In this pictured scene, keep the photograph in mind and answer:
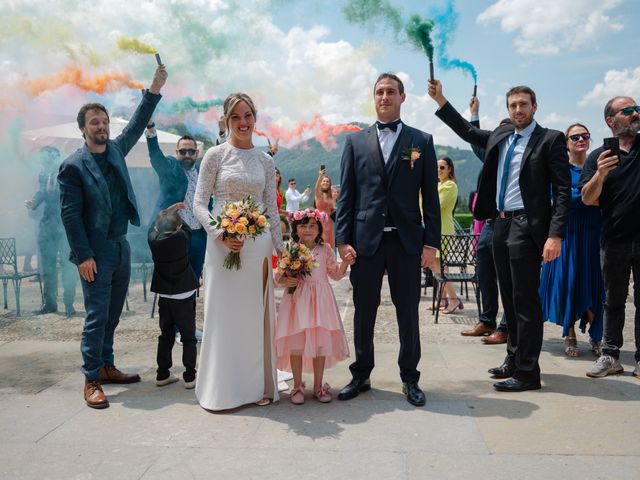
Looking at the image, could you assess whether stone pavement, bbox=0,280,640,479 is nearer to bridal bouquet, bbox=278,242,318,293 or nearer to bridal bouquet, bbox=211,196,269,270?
bridal bouquet, bbox=278,242,318,293

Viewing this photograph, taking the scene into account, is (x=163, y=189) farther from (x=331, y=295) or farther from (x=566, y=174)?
(x=566, y=174)

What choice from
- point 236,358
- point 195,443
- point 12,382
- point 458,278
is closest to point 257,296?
point 236,358

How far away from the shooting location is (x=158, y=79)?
493 centimetres

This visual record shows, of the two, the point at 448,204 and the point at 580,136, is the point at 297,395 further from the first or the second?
the point at 448,204

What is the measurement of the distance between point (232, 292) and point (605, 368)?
11.3 ft

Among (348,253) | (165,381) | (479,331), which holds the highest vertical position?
(348,253)

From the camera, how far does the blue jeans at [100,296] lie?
176 inches

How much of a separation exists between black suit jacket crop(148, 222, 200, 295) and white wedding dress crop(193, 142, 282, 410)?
581 millimetres

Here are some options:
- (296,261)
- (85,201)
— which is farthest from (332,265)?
(85,201)

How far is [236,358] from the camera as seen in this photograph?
4.26 m

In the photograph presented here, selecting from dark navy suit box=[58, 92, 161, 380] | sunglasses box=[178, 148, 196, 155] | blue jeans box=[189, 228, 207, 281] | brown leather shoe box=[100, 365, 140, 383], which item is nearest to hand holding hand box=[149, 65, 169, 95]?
dark navy suit box=[58, 92, 161, 380]

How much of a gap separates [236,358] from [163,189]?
9.96 ft

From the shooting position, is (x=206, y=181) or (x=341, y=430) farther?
(x=206, y=181)

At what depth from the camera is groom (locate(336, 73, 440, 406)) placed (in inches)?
170
